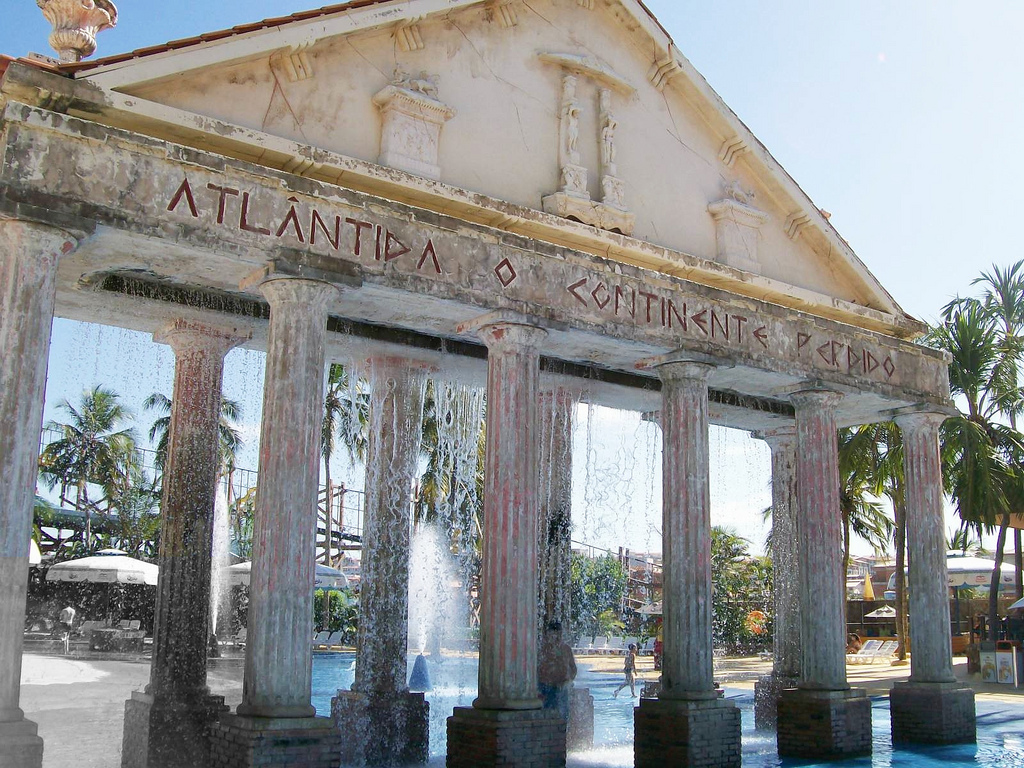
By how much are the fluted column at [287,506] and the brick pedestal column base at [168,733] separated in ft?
8.29

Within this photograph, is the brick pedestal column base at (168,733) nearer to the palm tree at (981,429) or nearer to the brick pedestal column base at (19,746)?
the brick pedestal column base at (19,746)


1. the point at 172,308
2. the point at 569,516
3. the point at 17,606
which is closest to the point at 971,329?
the point at 569,516

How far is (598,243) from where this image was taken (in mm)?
13242

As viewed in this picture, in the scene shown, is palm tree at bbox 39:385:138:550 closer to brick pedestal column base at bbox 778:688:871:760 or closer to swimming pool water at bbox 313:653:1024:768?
swimming pool water at bbox 313:653:1024:768

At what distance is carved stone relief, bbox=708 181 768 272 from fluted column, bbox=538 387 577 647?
3.18 metres

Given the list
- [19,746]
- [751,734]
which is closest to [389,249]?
[19,746]

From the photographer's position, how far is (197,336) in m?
12.9

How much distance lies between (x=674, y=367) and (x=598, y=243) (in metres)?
1.87

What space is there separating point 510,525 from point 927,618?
7904 millimetres

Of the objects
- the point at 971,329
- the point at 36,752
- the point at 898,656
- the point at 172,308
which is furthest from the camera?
the point at 898,656

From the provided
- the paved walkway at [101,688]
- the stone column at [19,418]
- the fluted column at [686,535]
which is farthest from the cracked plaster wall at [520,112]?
the paved walkway at [101,688]

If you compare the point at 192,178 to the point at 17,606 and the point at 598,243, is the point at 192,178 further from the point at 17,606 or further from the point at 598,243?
the point at 598,243

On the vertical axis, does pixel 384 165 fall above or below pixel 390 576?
above

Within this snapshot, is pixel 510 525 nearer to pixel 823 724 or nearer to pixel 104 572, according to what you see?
pixel 823 724
